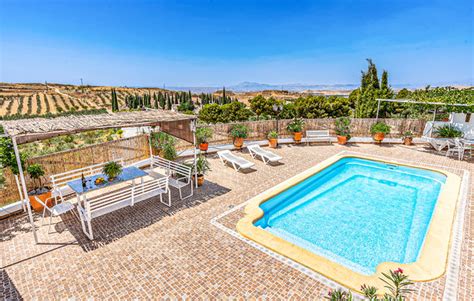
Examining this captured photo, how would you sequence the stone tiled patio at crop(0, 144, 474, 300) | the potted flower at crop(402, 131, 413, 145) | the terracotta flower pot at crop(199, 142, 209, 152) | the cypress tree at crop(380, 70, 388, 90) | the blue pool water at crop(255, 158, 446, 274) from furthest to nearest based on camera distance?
1. the cypress tree at crop(380, 70, 388, 90)
2. the potted flower at crop(402, 131, 413, 145)
3. the terracotta flower pot at crop(199, 142, 209, 152)
4. the blue pool water at crop(255, 158, 446, 274)
5. the stone tiled patio at crop(0, 144, 474, 300)

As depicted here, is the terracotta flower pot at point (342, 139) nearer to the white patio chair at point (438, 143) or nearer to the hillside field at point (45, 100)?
the white patio chair at point (438, 143)

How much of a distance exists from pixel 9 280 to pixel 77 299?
1.47 m

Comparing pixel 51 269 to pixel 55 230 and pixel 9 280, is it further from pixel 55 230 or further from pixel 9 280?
pixel 55 230

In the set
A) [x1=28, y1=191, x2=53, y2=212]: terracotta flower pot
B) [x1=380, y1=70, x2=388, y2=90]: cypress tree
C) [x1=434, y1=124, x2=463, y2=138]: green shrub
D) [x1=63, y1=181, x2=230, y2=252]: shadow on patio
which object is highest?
[x1=380, y1=70, x2=388, y2=90]: cypress tree

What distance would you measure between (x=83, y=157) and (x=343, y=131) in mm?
12616

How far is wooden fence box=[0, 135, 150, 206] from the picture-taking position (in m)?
6.34

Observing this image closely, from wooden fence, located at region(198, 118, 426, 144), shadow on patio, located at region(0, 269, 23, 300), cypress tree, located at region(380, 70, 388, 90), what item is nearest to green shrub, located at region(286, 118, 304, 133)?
wooden fence, located at region(198, 118, 426, 144)

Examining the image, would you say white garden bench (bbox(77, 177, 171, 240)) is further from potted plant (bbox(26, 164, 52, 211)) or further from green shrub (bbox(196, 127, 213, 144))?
green shrub (bbox(196, 127, 213, 144))

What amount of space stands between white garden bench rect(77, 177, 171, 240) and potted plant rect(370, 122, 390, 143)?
12246 mm

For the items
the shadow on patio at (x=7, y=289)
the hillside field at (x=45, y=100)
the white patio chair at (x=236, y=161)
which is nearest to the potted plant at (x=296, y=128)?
the white patio chair at (x=236, y=161)

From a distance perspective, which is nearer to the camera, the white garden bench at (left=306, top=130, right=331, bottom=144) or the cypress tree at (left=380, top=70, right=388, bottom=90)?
the white garden bench at (left=306, top=130, right=331, bottom=144)

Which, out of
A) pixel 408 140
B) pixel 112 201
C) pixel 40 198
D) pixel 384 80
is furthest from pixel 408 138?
pixel 40 198

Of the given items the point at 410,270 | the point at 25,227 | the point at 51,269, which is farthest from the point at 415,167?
the point at 25,227

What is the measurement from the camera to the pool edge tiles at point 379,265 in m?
4.18
